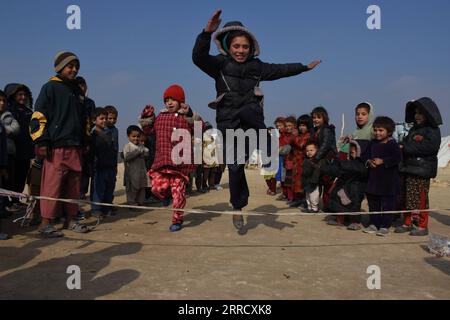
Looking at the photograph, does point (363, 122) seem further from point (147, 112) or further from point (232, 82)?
point (147, 112)

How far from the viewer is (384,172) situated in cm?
447

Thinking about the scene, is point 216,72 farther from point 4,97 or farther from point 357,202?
point 4,97

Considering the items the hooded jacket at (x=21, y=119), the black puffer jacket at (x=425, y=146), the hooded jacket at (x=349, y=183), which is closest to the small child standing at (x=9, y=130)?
the hooded jacket at (x=21, y=119)

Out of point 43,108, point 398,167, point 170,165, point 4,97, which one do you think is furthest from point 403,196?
point 4,97

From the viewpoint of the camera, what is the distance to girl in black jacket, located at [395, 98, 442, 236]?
4.46m

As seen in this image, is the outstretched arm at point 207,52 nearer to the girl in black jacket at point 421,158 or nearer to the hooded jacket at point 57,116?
the hooded jacket at point 57,116

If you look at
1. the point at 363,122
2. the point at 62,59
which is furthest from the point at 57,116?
the point at 363,122

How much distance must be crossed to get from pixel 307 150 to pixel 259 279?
367 cm

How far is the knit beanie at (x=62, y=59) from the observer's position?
4.11 metres

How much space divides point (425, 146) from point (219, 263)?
300 cm

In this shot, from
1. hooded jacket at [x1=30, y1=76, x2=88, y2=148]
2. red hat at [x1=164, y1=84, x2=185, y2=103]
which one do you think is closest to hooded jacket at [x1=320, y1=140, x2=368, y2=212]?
red hat at [x1=164, y1=84, x2=185, y2=103]

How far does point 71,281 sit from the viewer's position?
97.9 inches

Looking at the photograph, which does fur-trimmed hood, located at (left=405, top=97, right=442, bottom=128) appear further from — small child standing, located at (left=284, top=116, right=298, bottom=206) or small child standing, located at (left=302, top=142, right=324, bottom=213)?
small child standing, located at (left=284, top=116, right=298, bottom=206)
